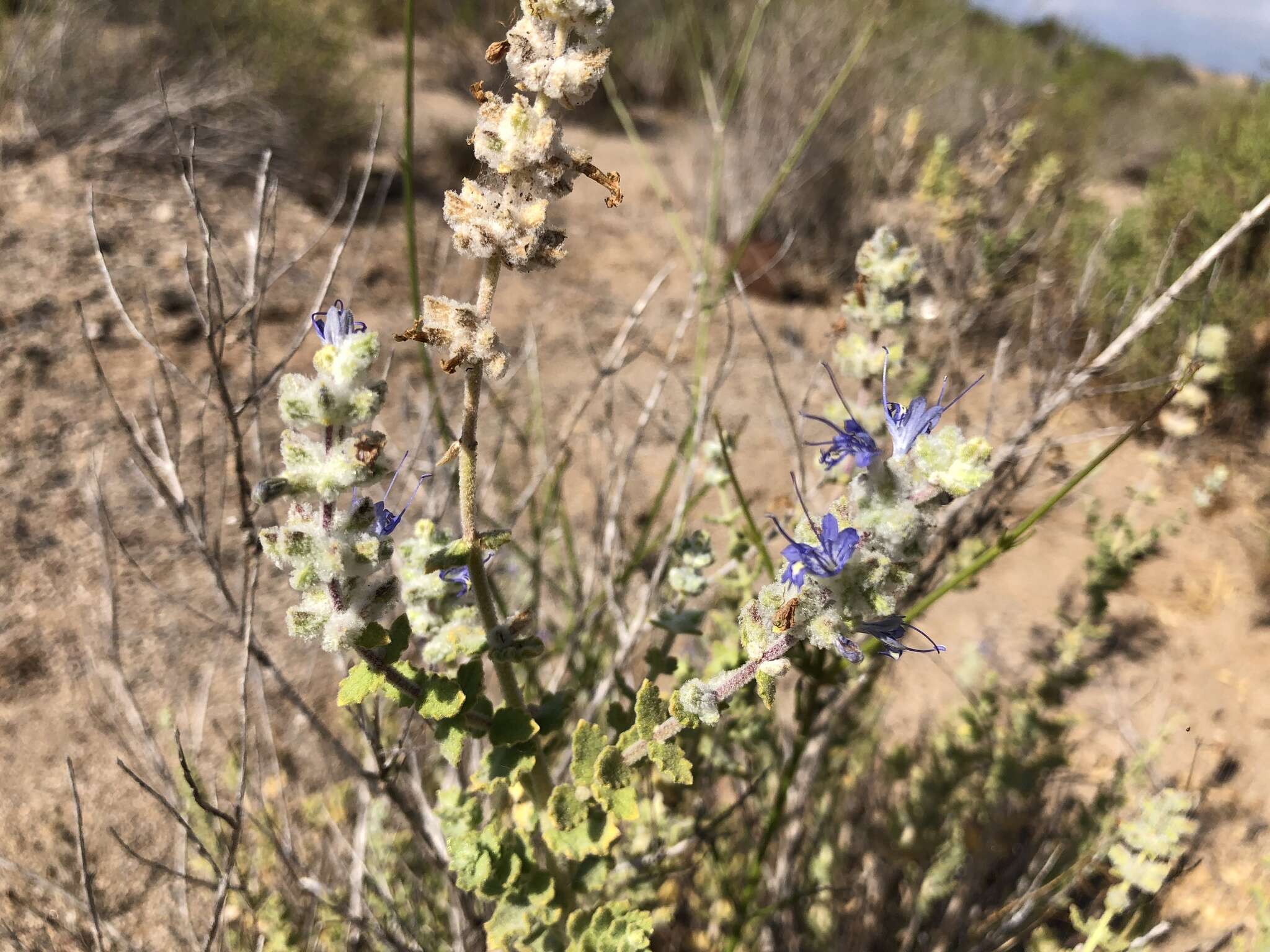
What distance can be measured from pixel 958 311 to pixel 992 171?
1800 mm

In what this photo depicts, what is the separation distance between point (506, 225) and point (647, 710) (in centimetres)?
47

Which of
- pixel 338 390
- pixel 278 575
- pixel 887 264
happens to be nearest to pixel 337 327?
pixel 338 390

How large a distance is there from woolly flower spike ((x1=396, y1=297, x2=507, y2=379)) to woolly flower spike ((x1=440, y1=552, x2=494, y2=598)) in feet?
0.74

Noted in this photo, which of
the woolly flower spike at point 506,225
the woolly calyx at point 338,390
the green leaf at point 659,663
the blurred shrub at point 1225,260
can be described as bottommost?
the green leaf at point 659,663

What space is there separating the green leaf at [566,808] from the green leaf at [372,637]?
254mm

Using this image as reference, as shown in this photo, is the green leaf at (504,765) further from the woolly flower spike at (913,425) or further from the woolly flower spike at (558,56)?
the woolly flower spike at (558,56)

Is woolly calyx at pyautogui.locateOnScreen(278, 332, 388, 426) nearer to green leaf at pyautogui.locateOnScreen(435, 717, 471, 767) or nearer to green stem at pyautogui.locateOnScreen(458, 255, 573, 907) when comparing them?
green stem at pyautogui.locateOnScreen(458, 255, 573, 907)

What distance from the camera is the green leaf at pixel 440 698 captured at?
0.74 metres

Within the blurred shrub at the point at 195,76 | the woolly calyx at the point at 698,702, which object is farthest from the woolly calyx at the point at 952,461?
the blurred shrub at the point at 195,76

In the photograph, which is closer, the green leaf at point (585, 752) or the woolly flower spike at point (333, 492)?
the woolly flower spike at point (333, 492)

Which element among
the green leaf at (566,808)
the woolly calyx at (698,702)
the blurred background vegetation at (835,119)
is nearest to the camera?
the woolly calyx at (698,702)

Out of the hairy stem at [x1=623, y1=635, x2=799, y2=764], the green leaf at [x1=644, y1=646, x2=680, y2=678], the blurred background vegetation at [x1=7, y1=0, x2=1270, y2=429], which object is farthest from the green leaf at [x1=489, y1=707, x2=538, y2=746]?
the blurred background vegetation at [x1=7, y1=0, x2=1270, y2=429]

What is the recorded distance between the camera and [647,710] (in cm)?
78

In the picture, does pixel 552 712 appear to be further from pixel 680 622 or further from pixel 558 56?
pixel 558 56
